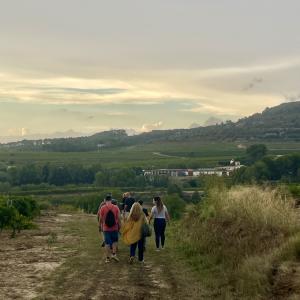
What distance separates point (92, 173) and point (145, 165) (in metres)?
12.6

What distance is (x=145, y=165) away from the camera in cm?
11362

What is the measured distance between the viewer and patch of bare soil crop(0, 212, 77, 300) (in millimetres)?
11066

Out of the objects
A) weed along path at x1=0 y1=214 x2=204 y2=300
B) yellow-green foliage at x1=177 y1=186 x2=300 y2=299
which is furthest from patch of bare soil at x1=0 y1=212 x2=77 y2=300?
yellow-green foliage at x1=177 y1=186 x2=300 y2=299

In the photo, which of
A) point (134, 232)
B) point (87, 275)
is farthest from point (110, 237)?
point (87, 275)

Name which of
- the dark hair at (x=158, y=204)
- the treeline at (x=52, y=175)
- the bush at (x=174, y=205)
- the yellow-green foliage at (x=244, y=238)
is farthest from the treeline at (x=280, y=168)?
the treeline at (x=52, y=175)

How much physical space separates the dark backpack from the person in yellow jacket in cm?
31

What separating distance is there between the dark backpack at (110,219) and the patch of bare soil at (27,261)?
1493 millimetres

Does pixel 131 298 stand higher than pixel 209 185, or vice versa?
pixel 209 185

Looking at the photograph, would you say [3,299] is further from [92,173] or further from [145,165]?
[145,165]

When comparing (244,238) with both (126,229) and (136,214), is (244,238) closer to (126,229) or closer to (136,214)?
(136,214)

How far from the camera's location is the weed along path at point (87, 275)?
10.5 m

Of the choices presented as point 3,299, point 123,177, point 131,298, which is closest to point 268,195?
point 131,298

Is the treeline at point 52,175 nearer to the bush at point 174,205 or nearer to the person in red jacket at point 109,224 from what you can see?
the bush at point 174,205

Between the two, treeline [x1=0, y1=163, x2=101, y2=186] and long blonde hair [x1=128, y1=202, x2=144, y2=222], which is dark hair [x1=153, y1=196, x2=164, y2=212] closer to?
long blonde hair [x1=128, y1=202, x2=144, y2=222]
